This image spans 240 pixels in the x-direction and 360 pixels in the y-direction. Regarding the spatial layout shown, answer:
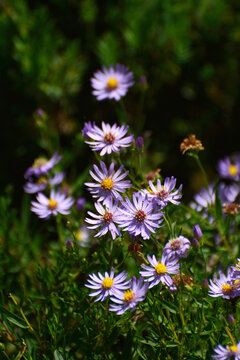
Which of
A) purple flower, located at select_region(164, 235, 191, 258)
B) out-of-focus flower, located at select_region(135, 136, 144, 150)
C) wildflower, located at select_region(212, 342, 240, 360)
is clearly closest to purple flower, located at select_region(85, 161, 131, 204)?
out-of-focus flower, located at select_region(135, 136, 144, 150)

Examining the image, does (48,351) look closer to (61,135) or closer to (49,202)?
(49,202)

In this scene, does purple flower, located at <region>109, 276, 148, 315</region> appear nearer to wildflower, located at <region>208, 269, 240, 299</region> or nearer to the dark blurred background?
wildflower, located at <region>208, 269, 240, 299</region>

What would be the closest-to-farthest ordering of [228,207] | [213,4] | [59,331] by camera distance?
[59,331] → [228,207] → [213,4]

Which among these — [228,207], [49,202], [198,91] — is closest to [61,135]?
[198,91]

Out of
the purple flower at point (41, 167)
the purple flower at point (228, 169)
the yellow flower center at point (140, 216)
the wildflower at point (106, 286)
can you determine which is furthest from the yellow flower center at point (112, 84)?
the wildflower at point (106, 286)

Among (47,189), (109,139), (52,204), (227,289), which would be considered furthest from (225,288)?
(47,189)

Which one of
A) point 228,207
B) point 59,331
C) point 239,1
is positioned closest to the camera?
point 59,331

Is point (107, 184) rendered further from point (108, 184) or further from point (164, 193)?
point (164, 193)
